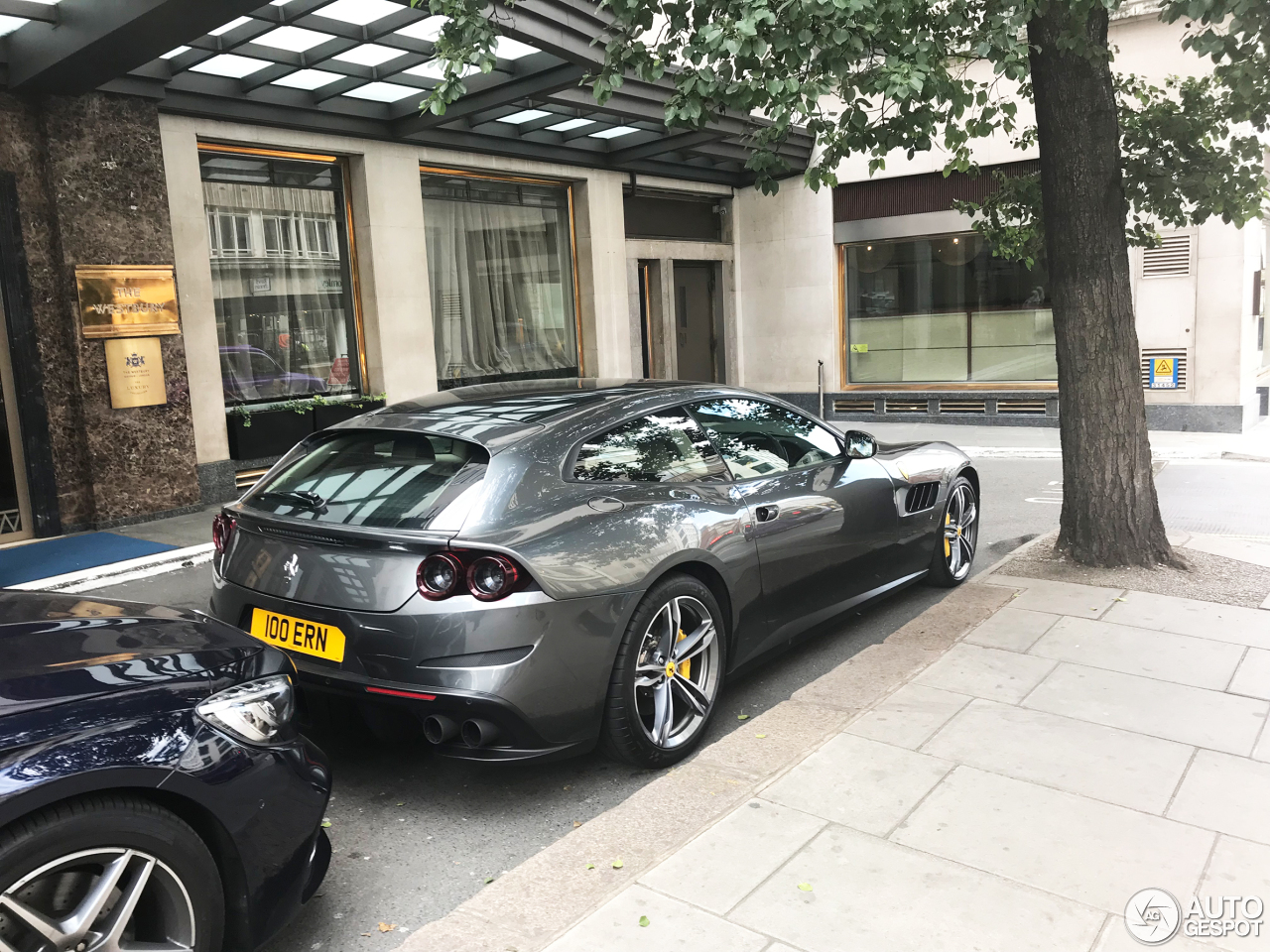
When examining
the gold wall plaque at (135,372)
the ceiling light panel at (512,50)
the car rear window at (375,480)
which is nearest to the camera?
the car rear window at (375,480)

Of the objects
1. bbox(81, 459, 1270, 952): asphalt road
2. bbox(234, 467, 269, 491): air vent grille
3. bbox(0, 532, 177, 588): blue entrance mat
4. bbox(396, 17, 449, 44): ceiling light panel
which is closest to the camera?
bbox(81, 459, 1270, 952): asphalt road

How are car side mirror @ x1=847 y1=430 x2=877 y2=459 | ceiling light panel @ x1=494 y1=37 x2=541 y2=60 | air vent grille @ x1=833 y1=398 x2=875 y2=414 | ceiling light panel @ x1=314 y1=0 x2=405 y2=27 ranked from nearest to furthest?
car side mirror @ x1=847 y1=430 x2=877 y2=459
ceiling light panel @ x1=314 y1=0 x2=405 y2=27
ceiling light panel @ x1=494 y1=37 x2=541 y2=60
air vent grille @ x1=833 y1=398 x2=875 y2=414

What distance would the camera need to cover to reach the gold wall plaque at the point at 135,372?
31.4 feet

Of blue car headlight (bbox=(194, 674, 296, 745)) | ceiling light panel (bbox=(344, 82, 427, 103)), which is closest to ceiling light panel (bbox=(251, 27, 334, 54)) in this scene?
ceiling light panel (bbox=(344, 82, 427, 103))

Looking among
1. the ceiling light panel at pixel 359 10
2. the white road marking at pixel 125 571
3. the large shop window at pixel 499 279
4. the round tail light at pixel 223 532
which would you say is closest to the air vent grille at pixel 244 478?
the white road marking at pixel 125 571

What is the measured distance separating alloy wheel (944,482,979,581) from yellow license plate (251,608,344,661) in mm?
3974

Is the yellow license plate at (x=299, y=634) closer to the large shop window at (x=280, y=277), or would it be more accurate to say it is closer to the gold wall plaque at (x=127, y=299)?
the gold wall plaque at (x=127, y=299)

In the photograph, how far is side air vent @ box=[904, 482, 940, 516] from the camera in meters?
5.74

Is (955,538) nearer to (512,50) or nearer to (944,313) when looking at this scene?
(512,50)

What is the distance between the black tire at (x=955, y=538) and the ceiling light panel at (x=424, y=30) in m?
6.91

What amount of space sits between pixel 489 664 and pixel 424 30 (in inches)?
336

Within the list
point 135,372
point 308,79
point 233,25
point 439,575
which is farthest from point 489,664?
point 308,79

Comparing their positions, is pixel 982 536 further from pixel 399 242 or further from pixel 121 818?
pixel 399 242

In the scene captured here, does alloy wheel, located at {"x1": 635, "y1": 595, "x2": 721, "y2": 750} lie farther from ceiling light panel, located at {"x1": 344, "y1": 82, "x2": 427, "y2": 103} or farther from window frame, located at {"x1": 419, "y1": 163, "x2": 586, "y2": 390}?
window frame, located at {"x1": 419, "y1": 163, "x2": 586, "y2": 390}
